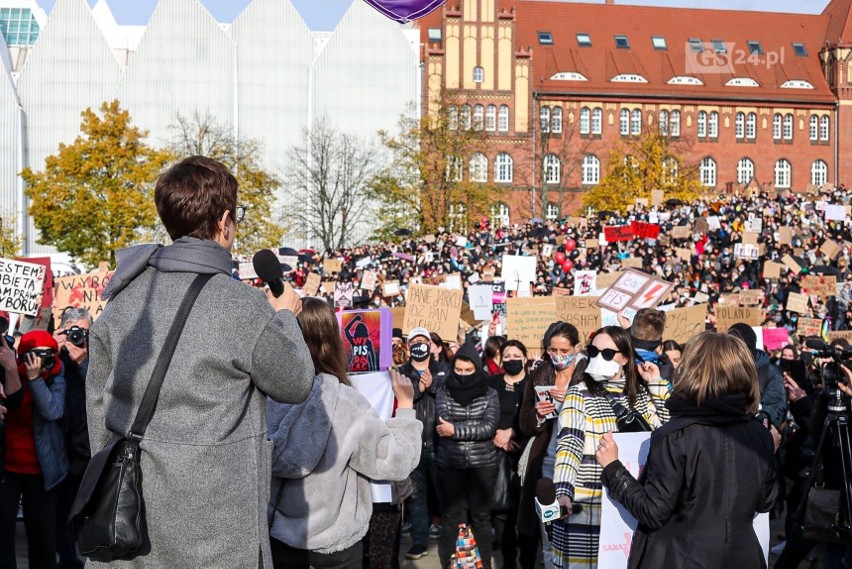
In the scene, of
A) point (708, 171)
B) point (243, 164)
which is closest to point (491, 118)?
point (708, 171)

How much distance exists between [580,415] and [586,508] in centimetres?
41

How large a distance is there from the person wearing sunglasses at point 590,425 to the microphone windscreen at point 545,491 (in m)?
0.19

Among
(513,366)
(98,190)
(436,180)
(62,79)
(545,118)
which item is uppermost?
(62,79)

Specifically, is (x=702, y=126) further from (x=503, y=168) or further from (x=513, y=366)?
(x=513, y=366)

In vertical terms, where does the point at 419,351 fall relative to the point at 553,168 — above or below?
below

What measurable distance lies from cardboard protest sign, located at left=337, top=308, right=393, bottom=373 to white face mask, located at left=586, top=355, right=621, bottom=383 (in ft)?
13.4

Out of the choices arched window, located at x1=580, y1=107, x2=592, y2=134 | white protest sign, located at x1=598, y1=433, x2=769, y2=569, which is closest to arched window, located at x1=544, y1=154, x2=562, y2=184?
arched window, located at x1=580, y1=107, x2=592, y2=134

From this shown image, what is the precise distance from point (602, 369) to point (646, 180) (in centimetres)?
5581

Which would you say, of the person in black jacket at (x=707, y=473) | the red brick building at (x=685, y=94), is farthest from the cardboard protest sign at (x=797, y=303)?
the red brick building at (x=685, y=94)

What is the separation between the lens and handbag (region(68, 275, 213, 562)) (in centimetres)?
273

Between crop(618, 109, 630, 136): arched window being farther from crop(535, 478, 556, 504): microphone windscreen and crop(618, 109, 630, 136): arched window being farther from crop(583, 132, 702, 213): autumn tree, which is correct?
crop(535, 478, 556, 504): microphone windscreen

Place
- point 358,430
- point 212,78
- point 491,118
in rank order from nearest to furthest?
point 358,430
point 212,78
point 491,118

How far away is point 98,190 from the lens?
41781 mm

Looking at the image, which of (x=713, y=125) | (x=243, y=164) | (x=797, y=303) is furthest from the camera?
(x=713, y=125)
